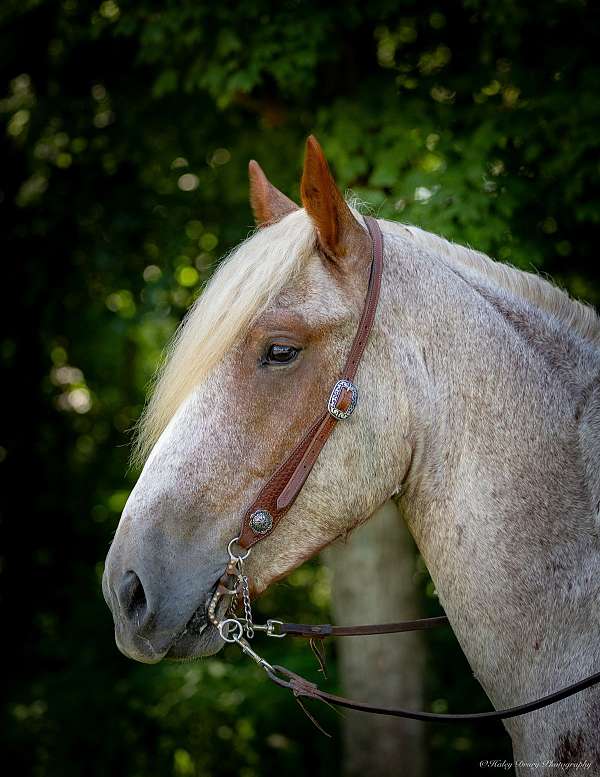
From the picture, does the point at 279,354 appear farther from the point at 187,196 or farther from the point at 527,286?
the point at 187,196

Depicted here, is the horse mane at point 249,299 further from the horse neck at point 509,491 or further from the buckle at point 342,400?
the buckle at point 342,400

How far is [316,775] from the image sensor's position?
5715mm

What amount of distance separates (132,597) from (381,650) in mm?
3286

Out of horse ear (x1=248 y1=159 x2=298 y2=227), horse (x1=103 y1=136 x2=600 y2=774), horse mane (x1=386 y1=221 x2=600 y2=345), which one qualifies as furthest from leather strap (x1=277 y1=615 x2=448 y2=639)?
horse ear (x1=248 y1=159 x2=298 y2=227)

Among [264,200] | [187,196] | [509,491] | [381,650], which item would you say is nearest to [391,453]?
[509,491]

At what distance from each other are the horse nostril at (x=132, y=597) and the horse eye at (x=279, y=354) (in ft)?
2.35

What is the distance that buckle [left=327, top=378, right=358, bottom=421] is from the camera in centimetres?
204

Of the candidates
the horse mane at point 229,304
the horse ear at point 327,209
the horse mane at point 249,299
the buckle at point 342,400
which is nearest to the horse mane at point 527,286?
the horse mane at point 249,299

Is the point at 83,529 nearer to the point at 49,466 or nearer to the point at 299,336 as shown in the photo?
the point at 49,466

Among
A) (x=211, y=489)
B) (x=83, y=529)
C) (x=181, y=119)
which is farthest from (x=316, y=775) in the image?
(x=181, y=119)

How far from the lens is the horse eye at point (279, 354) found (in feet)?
6.79

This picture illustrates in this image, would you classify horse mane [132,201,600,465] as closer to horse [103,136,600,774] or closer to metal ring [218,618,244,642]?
horse [103,136,600,774]

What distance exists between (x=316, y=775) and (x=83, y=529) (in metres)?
3.69

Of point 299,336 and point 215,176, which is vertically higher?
point 299,336
